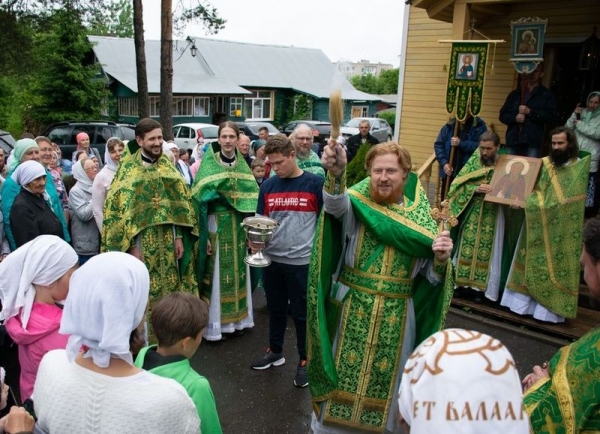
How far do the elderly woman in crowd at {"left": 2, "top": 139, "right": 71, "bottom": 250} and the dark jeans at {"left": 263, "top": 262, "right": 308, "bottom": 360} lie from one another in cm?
206

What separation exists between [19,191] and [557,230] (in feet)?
17.7

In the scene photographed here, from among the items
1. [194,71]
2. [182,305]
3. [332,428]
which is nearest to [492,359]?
[182,305]

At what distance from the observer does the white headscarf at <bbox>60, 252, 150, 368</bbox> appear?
1814mm

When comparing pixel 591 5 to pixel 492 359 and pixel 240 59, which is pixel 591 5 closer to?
pixel 492 359

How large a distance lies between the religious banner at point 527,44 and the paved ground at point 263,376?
12.7 ft

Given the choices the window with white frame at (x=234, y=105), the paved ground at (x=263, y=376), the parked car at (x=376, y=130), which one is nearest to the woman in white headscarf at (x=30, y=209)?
the paved ground at (x=263, y=376)

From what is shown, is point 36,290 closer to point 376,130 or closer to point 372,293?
point 372,293

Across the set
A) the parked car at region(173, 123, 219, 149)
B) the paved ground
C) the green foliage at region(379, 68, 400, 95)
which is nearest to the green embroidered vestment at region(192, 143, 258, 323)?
the paved ground

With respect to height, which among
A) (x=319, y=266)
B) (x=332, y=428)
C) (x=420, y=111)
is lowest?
(x=332, y=428)

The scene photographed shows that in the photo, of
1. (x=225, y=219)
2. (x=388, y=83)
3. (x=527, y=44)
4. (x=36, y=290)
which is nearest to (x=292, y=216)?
(x=225, y=219)

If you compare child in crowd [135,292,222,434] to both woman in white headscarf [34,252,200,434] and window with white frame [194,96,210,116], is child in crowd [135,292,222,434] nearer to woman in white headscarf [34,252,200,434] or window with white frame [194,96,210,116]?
woman in white headscarf [34,252,200,434]

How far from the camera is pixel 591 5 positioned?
28.4ft

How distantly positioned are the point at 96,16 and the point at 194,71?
1654 centimetres

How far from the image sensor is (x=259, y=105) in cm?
3781
